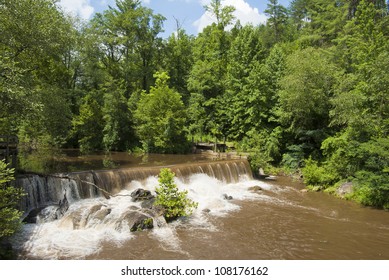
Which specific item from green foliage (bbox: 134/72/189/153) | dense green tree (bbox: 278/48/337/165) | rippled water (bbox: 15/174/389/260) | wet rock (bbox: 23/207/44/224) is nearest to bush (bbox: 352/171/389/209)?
rippled water (bbox: 15/174/389/260)

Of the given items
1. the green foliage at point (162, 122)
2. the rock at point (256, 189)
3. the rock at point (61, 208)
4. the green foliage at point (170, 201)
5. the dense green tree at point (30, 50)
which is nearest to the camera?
the dense green tree at point (30, 50)

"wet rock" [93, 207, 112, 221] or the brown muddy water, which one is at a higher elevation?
"wet rock" [93, 207, 112, 221]

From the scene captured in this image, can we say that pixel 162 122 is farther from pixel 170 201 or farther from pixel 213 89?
pixel 170 201

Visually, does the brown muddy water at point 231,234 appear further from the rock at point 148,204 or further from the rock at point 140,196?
the rock at point 148,204

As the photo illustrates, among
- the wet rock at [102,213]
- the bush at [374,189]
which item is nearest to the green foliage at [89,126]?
the wet rock at [102,213]

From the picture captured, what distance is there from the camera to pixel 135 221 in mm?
10703

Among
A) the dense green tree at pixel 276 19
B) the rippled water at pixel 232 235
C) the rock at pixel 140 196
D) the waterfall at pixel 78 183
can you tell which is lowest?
the rippled water at pixel 232 235

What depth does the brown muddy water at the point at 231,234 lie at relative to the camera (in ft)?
29.5

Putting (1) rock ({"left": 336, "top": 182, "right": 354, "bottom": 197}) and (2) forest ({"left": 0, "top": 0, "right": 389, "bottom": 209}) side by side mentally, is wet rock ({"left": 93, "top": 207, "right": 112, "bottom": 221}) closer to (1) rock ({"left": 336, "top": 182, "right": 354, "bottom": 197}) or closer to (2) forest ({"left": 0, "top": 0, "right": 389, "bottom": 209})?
(2) forest ({"left": 0, "top": 0, "right": 389, "bottom": 209})

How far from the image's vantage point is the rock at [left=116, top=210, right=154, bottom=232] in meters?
10.6

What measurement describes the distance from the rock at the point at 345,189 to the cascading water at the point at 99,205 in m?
5.53

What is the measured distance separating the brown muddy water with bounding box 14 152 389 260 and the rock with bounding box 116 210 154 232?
0.68 ft

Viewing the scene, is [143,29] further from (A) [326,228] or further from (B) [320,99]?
(A) [326,228]

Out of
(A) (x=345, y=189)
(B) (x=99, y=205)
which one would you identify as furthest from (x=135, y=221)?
(A) (x=345, y=189)
